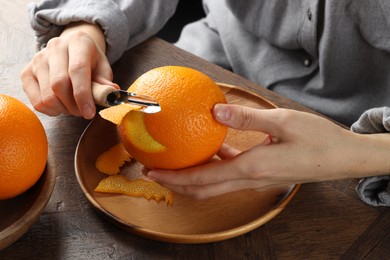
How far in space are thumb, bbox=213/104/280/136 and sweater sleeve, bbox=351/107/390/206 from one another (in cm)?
17

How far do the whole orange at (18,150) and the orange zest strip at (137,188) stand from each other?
101 mm

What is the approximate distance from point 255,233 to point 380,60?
46cm

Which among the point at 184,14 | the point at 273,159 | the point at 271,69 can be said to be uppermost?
the point at 273,159

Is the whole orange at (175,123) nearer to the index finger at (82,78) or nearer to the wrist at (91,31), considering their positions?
the index finger at (82,78)

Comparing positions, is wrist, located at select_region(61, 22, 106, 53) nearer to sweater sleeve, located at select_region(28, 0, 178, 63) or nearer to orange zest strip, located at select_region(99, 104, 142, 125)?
sweater sleeve, located at select_region(28, 0, 178, 63)

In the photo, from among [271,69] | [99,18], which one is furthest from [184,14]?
[99,18]

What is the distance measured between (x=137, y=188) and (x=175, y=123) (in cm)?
13

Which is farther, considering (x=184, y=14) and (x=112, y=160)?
(x=184, y=14)

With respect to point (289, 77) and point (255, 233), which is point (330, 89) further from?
point (255, 233)

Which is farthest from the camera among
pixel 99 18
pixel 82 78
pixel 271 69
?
pixel 271 69

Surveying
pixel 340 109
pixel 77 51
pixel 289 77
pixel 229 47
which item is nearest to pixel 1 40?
pixel 77 51

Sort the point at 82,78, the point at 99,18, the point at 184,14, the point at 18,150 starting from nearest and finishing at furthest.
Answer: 1. the point at 18,150
2. the point at 82,78
3. the point at 99,18
4. the point at 184,14

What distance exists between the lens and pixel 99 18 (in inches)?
33.4

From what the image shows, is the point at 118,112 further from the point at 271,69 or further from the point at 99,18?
the point at 271,69
